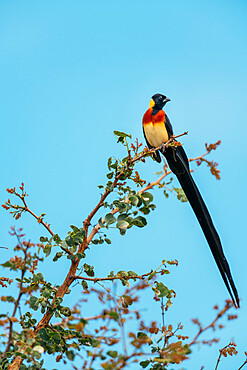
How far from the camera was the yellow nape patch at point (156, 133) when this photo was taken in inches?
119

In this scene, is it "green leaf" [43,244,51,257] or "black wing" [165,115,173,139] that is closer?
"green leaf" [43,244,51,257]

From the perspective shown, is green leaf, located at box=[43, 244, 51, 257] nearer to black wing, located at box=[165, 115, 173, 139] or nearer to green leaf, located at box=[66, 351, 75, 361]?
green leaf, located at box=[66, 351, 75, 361]

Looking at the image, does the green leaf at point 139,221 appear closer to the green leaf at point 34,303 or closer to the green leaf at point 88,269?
the green leaf at point 88,269

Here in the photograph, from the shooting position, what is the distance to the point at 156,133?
10.0 feet

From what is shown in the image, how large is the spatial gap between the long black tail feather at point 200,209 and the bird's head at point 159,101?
1.42ft

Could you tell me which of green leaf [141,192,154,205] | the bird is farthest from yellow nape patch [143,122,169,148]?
green leaf [141,192,154,205]

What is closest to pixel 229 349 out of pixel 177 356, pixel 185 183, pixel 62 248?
pixel 177 356

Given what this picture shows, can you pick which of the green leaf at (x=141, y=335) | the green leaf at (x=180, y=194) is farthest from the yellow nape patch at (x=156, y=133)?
the green leaf at (x=141, y=335)

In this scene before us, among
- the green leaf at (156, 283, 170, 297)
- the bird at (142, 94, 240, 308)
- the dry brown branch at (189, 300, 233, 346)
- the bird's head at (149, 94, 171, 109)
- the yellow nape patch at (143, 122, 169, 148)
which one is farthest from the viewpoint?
the bird's head at (149, 94, 171, 109)

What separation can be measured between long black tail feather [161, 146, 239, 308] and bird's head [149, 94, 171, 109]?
43 centimetres

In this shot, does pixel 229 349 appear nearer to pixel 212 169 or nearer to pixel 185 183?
pixel 212 169

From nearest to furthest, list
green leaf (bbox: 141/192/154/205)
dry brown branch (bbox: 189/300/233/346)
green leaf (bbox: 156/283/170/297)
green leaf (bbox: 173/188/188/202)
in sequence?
dry brown branch (bbox: 189/300/233/346)
green leaf (bbox: 156/283/170/297)
green leaf (bbox: 141/192/154/205)
green leaf (bbox: 173/188/188/202)

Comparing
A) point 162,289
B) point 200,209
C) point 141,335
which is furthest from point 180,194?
point 141,335

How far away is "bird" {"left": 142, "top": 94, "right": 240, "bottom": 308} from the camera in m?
2.27
